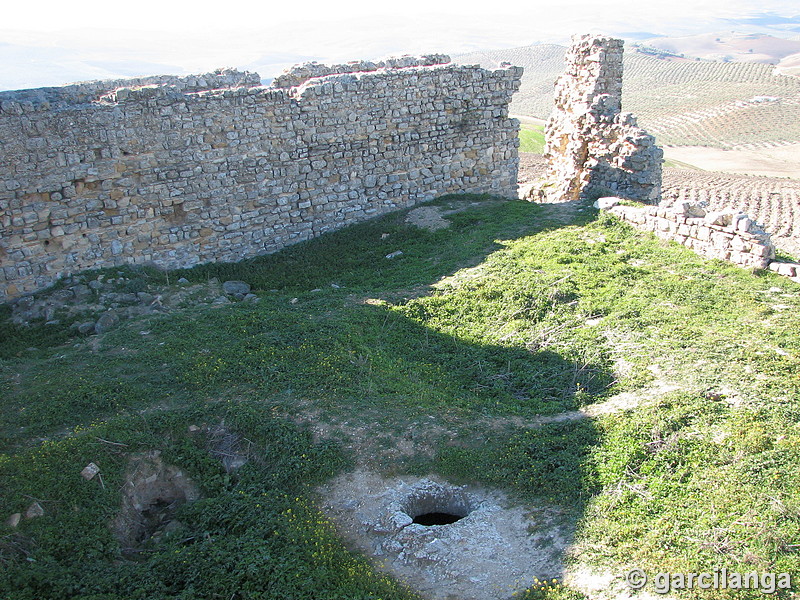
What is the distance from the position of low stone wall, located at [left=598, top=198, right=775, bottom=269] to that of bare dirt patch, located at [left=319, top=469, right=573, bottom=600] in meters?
7.18

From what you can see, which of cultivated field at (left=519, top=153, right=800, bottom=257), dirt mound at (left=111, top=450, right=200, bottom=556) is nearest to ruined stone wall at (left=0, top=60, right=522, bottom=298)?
dirt mound at (left=111, top=450, right=200, bottom=556)

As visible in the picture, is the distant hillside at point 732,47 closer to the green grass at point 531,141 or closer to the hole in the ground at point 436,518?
→ the green grass at point 531,141

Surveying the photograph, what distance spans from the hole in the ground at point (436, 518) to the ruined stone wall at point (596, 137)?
35.3 feet

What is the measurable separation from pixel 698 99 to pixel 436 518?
66342 millimetres

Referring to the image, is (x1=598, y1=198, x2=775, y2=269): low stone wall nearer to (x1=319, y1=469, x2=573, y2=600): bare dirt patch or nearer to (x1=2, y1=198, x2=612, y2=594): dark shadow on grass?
(x1=2, y1=198, x2=612, y2=594): dark shadow on grass

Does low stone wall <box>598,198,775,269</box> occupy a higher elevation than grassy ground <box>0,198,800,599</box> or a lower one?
higher

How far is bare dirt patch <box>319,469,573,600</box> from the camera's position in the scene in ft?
19.2

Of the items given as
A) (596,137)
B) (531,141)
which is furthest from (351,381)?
(531,141)

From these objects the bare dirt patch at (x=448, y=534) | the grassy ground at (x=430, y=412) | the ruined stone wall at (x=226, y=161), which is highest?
the ruined stone wall at (x=226, y=161)

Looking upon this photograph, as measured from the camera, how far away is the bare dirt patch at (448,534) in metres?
5.86

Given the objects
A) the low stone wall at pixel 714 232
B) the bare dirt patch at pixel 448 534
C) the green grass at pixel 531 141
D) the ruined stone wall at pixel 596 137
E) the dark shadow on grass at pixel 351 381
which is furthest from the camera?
the green grass at pixel 531 141

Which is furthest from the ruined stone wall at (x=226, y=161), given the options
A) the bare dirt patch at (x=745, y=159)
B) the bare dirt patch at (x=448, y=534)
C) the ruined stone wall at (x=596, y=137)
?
the bare dirt patch at (x=745, y=159)

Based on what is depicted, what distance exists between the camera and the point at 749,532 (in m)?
5.82

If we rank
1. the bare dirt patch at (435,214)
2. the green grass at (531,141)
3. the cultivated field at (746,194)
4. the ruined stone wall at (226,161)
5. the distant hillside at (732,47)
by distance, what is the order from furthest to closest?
1. the distant hillside at (732,47)
2. the green grass at (531,141)
3. the cultivated field at (746,194)
4. the bare dirt patch at (435,214)
5. the ruined stone wall at (226,161)
